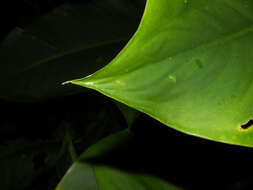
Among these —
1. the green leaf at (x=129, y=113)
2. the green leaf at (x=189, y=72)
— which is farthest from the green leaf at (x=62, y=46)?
the green leaf at (x=189, y=72)

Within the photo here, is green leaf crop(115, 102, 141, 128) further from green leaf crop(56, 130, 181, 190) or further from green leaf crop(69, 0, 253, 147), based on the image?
green leaf crop(69, 0, 253, 147)

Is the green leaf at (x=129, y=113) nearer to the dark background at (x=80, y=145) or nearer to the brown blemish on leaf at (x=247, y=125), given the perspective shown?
the dark background at (x=80, y=145)

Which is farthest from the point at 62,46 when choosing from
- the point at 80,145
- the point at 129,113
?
the point at 80,145

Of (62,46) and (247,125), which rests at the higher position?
(62,46)

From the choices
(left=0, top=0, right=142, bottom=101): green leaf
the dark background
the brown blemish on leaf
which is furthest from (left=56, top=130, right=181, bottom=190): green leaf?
the brown blemish on leaf

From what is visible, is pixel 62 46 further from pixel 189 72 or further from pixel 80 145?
pixel 189 72

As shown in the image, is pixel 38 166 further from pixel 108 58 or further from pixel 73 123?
pixel 108 58

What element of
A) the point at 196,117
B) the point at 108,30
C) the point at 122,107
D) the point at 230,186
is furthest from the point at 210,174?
the point at 108,30
